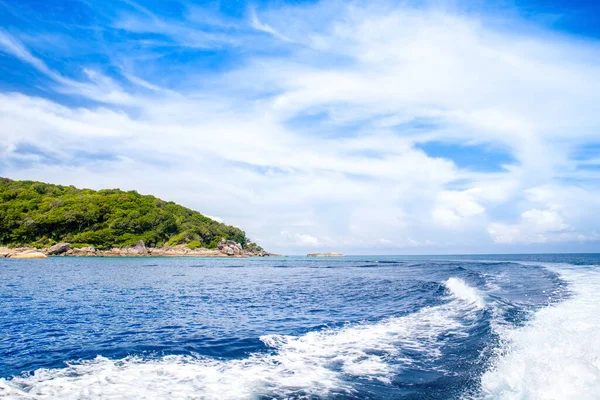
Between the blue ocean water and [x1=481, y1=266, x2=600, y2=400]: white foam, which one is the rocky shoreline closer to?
the blue ocean water

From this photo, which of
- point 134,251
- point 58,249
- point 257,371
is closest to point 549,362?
point 257,371

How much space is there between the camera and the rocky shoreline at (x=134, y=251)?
106294 mm

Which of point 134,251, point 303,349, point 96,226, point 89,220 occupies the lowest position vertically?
point 134,251

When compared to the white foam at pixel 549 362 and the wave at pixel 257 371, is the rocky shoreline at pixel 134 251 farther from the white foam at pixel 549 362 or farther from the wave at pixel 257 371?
the white foam at pixel 549 362

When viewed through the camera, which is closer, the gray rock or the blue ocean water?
the blue ocean water

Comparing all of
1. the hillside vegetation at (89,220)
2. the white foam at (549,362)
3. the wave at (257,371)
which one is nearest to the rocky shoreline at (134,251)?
the hillside vegetation at (89,220)

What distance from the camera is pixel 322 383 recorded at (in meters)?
9.80

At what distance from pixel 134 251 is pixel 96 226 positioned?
18.3 metres

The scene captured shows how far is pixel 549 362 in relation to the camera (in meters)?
9.69

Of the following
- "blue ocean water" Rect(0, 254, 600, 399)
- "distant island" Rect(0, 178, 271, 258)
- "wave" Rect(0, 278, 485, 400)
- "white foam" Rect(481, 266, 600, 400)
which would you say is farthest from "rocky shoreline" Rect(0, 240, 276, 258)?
"white foam" Rect(481, 266, 600, 400)

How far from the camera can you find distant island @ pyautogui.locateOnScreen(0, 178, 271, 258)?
125 m

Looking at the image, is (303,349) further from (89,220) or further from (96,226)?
(96,226)

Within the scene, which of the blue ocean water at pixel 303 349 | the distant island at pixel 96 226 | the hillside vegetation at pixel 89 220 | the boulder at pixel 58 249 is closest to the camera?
the blue ocean water at pixel 303 349

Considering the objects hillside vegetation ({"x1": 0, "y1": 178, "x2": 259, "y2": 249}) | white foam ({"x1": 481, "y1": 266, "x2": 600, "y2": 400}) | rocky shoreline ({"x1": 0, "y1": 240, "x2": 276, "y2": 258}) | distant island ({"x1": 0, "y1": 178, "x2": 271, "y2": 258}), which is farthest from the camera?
hillside vegetation ({"x1": 0, "y1": 178, "x2": 259, "y2": 249})
